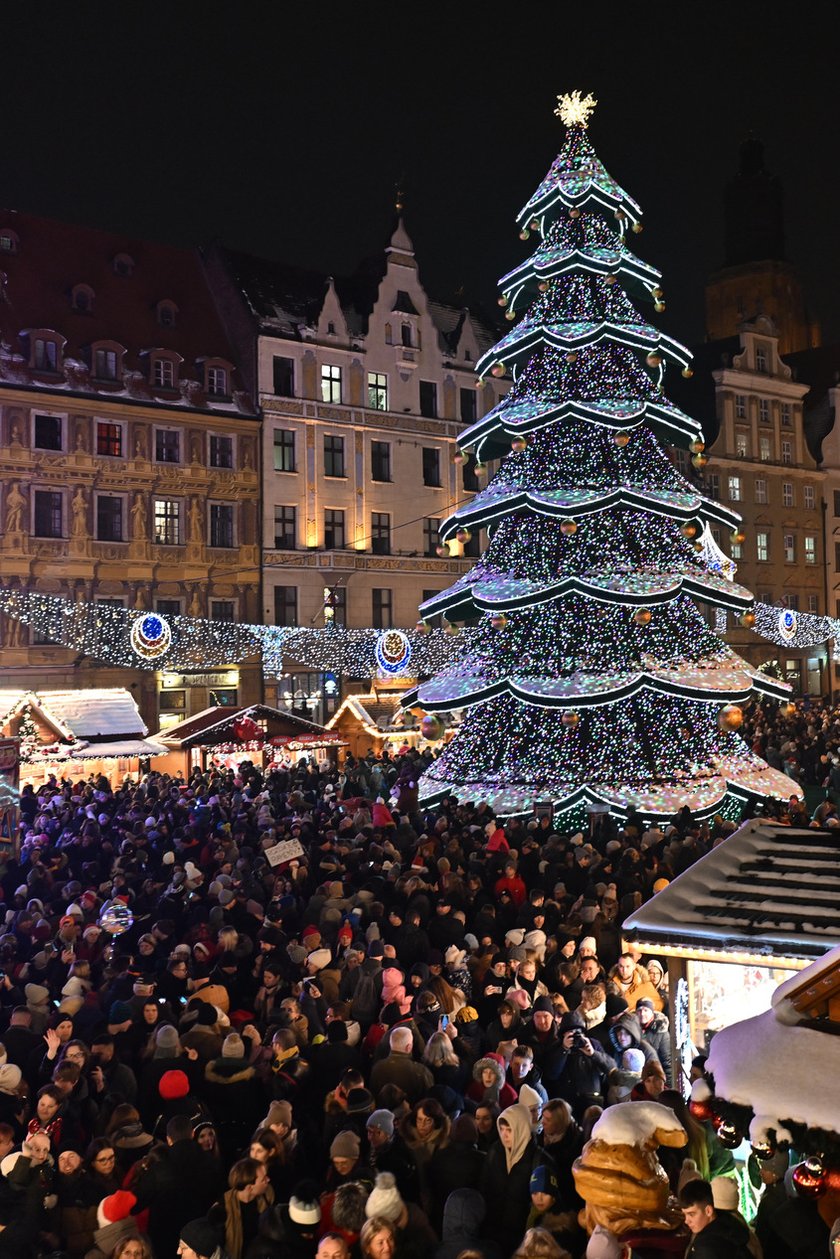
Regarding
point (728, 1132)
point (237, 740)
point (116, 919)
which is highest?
point (237, 740)

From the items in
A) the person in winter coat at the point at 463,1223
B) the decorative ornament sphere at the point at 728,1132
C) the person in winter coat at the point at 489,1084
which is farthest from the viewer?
the person in winter coat at the point at 489,1084

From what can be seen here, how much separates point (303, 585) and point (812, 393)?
34366mm

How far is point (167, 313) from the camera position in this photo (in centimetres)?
3941

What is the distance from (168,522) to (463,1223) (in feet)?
109

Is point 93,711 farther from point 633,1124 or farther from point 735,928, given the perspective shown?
point 633,1124

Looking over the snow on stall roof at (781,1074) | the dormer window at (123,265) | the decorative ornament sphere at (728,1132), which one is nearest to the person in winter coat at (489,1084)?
the snow on stall roof at (781,1074)

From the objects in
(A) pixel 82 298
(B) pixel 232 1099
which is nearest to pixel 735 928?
(B) pixel 232 1099

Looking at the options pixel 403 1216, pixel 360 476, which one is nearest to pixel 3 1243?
pixel 403 1216

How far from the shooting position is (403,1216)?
16.8 feet

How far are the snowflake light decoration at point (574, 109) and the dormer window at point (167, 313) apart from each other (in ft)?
74.0

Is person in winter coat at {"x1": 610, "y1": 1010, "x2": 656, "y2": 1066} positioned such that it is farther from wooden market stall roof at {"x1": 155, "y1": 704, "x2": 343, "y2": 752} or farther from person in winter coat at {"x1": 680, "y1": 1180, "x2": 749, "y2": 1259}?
wooden market stall roof at {"x1": 155, "y1": 704, "x2": 343, "y2": 752}

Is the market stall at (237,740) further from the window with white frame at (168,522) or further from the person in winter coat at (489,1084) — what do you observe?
the person in winter coat at (489,1084)

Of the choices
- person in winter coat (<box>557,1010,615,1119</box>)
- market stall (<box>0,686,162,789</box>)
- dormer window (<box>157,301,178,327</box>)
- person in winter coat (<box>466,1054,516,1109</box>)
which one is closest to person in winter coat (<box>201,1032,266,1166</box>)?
person in winter coat (<box>466,1054,516,1109</box>)

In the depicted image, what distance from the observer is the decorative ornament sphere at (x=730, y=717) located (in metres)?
16.1
